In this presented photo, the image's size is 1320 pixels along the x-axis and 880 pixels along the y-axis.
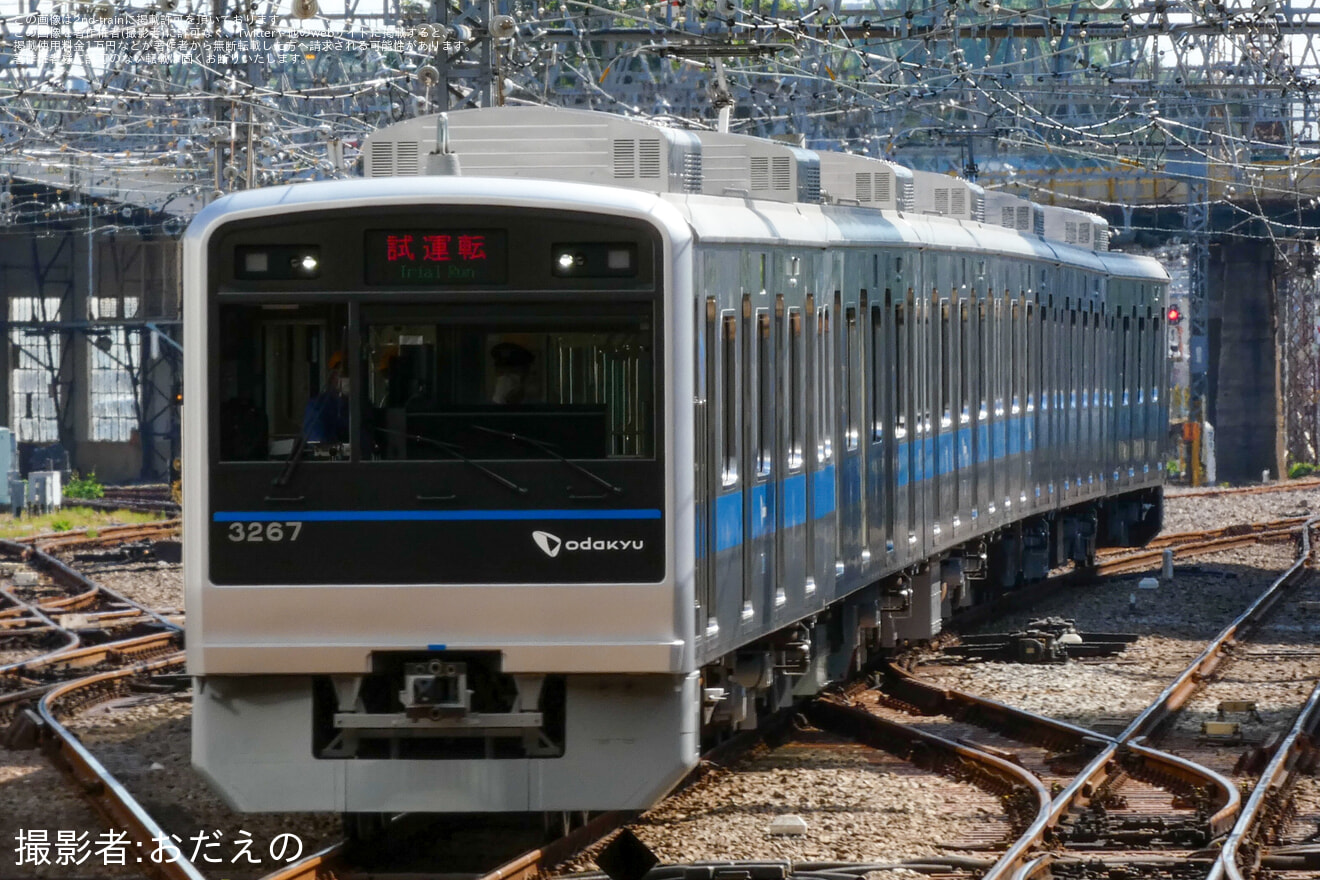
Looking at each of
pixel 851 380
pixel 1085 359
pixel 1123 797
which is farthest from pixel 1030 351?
pixel 1123 797

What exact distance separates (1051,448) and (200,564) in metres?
11.4

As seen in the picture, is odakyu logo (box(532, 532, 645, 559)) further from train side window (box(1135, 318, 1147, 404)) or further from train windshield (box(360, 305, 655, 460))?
train side window (box(1135, 318, 1147, 404))

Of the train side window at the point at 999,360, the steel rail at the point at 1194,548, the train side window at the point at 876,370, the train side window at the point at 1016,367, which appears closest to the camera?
the train side window at the point at 876,370

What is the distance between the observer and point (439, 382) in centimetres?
812

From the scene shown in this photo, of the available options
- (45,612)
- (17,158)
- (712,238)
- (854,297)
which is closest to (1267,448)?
(17,158)

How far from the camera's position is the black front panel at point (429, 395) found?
8.09 meters

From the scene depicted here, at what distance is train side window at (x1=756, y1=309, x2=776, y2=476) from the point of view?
9.57 meters

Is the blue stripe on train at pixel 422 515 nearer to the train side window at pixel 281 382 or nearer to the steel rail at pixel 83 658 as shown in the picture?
the train side window at pixel 281 382

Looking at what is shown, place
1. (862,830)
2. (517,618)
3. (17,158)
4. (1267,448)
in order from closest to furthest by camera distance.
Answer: (517,618), (862,830), (17,158), (1267,448)

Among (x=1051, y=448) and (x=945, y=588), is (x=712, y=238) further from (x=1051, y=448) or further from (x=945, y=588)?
(x=1051, y=448)

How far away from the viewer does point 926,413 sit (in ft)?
45.0

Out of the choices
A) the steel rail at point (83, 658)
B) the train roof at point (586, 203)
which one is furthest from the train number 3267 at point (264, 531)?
the steel rail at point (83, 658)

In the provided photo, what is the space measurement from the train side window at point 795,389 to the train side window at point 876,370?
71.7 inches

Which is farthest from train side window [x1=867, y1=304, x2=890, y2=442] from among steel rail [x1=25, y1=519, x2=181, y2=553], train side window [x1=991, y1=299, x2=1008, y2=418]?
steel rail [x1=25, y1=519, x2=181, y2=553]
